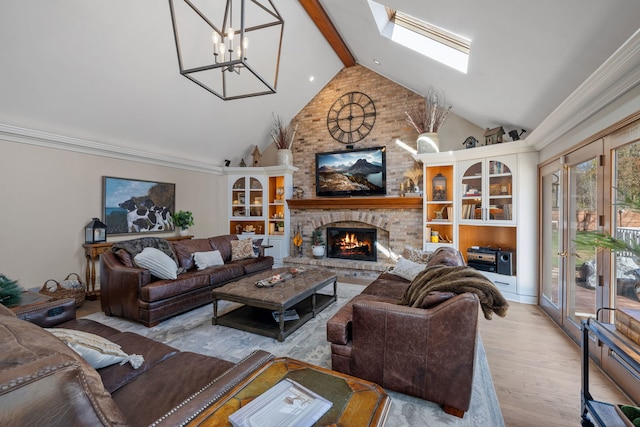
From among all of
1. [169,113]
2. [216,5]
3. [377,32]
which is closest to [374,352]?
[377,32]

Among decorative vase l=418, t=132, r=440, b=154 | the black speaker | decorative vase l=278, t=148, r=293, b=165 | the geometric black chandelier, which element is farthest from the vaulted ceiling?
the black speaker

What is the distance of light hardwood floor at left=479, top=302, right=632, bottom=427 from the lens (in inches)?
70.4

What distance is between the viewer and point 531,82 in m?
2.75

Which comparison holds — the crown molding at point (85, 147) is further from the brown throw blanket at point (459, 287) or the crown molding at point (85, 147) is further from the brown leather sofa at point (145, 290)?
the brown throw blanket at point (459, 287)

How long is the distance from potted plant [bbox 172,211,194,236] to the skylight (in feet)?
14.8

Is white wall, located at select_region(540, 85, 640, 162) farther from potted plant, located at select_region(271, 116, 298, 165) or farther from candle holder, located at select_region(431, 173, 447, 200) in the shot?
potted plant, located at select_region(271, 116, 298, 165)

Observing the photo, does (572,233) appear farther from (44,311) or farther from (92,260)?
(92,260)

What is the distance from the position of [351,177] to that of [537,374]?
13.9 ft

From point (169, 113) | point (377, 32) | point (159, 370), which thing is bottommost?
point (159, 370)

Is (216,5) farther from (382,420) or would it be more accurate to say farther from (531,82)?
(382,420)

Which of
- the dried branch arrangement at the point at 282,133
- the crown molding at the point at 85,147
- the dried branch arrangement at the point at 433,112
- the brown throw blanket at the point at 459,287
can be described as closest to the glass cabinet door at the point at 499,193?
the dried branch arrangement at the point at 433,112

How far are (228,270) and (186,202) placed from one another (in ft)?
7.87

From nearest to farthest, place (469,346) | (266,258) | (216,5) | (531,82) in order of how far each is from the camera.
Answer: (469,346) < (531,82) < (216,5) < (266,258)

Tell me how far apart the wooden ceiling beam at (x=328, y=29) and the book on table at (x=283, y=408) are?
15.2ft
